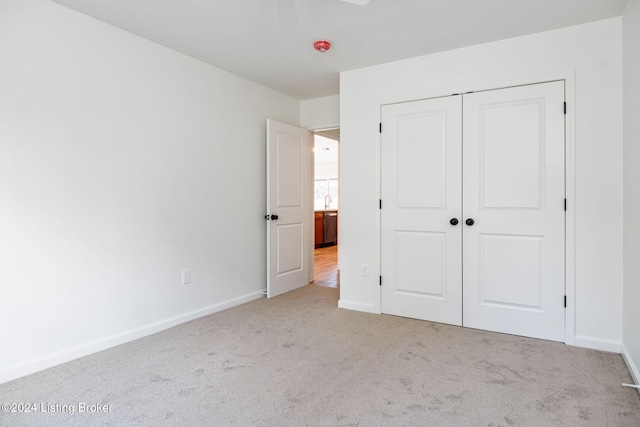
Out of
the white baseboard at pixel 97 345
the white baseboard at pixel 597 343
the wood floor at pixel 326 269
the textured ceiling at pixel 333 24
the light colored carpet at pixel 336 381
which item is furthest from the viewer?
the wood floor at pixel 326 269

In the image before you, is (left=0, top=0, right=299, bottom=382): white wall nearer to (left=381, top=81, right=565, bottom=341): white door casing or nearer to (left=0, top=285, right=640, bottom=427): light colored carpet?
(left=0, top=285, right=640, bottom=427): light colored carpet

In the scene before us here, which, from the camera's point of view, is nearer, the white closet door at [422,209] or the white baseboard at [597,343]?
the white baseboard at [597,343]

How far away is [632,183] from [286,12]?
2.31 meters

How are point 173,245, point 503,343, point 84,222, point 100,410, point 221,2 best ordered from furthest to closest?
point 173,245 < point 503,343 < point 84,222 < point 221,2 < point 100,410

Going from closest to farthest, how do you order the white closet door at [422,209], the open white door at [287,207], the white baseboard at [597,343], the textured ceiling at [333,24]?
the textured ceiling at [333,24]
the white baseboard at [597,343]
the white closet door at [422,209]
the open white door at [287,207]

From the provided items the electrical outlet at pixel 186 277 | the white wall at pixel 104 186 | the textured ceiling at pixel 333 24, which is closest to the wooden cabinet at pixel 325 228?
the white wall at pixel 104 186

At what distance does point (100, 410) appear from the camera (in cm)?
181

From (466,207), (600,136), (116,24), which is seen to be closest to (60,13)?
(116,24)

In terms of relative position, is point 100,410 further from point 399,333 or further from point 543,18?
point 543,18

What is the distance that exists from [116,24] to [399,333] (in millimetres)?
3143

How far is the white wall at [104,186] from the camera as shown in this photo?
7.10 feet

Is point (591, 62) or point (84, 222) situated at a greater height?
point (591, 62)

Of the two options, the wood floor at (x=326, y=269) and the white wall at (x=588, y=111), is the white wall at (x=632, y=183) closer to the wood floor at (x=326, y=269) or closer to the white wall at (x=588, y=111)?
the white wall at (x=588, y=111)

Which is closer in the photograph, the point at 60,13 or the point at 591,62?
the point at 60,13
